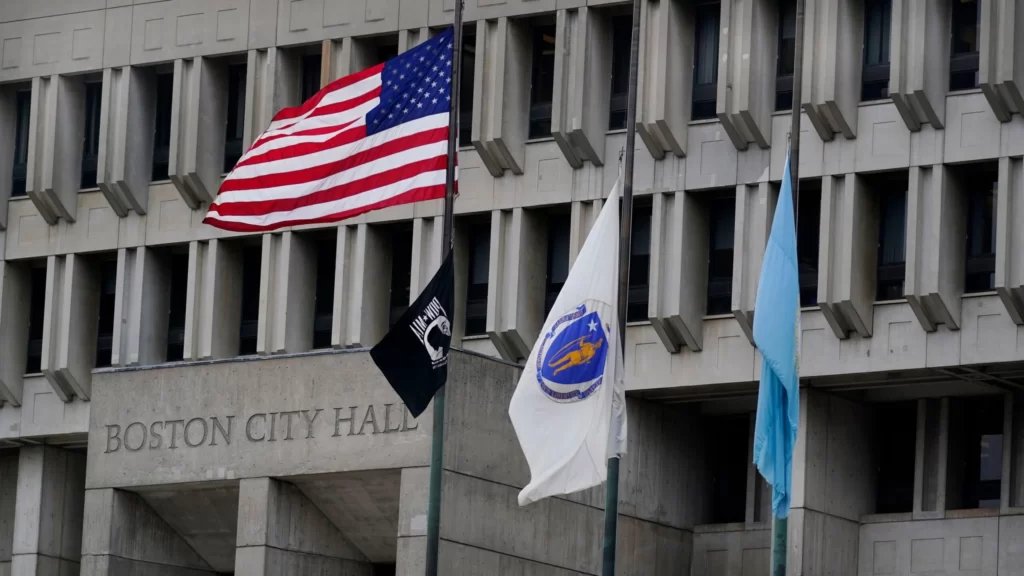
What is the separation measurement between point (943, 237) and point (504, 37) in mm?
9605

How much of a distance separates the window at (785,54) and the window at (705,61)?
1194 mm

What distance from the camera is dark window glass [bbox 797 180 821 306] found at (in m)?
43.2

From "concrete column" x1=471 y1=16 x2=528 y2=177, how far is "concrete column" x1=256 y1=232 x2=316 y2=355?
184 inches

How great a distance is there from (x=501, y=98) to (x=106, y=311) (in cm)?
1079

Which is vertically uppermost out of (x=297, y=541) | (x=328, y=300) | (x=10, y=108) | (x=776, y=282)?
(x=10, y=108)

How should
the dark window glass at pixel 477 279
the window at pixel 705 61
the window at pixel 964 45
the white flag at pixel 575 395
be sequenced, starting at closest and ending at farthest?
the white flag at pixel 575 395, the window at pixel 964 45, the window at pixel 705 61, the dark window glass at pixel 477 279

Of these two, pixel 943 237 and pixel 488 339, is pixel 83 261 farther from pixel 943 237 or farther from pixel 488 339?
pixel 943 237

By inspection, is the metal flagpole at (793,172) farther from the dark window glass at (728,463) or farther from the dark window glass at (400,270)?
the dark window glass at (400,270)

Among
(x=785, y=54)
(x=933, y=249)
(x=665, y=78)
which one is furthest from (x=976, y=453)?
(x=665, y=78)

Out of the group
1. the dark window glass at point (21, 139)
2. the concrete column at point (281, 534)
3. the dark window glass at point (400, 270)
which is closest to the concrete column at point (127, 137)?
the dark window glass at point (21, 139)

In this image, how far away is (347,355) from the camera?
126 ft

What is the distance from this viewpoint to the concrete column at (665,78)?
43.9 meters

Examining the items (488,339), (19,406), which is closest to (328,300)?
(488,339)

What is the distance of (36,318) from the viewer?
5153 centimetres
